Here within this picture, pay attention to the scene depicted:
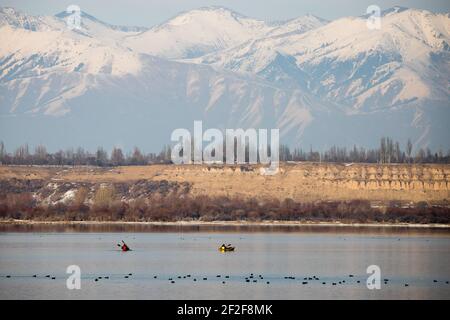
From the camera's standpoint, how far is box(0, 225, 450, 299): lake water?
52781 millimetres

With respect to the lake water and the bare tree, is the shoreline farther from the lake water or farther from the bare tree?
the bare tree

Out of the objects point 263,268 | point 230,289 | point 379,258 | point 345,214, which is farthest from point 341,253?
point 345,214

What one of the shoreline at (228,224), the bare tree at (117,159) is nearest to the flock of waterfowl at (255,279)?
the shoreline at (228,224)

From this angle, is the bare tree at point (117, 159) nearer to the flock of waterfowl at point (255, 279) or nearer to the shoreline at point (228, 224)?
the shoreline at point (228, 224)

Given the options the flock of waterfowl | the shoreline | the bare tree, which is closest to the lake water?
the flock of waterfowl

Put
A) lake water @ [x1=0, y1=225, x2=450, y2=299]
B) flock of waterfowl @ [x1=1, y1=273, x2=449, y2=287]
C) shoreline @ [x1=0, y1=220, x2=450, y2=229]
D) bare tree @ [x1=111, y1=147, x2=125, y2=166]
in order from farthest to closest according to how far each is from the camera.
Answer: bare tree @ [x1=111, y1=147, x2=125, y2=166] < shoreline @ [x1=0, y1=220, x2=450, y2=229] < flock of waterfowl @ [x1=1, y1=273, x2=449, y2=287] < lake water @ [x1=0, y1=225, x2=450, y2=299]

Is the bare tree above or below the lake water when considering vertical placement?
above

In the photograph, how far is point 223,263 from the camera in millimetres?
68875

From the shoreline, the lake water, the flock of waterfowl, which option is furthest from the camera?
the shoreline

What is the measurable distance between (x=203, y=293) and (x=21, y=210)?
8156 centimetres

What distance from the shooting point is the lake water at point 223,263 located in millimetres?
52781

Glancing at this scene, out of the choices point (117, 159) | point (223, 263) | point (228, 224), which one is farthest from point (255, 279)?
point (117, 159)

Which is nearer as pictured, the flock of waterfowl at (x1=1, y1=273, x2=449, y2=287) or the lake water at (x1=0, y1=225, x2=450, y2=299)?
the lake water at (x1=0, y1=225, x2=450, y2=299)
